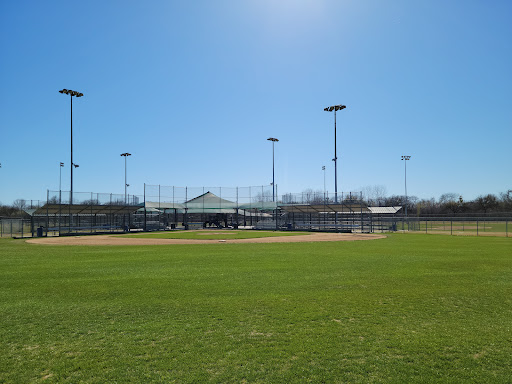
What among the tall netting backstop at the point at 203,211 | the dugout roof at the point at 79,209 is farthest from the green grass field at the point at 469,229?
the dugout roof at the point at 79,209

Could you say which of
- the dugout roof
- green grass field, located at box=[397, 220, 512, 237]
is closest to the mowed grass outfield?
green grass field, located at box=[397, 220, 512, 237]

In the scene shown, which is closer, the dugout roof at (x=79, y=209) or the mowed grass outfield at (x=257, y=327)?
the mowed grass outfield at (x=257, y=327)

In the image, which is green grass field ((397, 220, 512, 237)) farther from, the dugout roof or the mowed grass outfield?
the dugout roof

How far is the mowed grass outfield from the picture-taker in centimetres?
459

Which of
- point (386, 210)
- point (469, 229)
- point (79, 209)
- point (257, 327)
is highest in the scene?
point (79, 209)

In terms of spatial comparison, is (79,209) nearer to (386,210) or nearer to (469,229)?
(469,229)

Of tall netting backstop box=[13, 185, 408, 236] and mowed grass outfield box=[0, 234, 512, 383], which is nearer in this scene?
mowed grass outfield box=[0, 234, 512, 383]

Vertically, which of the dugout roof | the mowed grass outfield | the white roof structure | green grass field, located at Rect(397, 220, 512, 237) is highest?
the dugout roof

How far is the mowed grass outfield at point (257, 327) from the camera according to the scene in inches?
181

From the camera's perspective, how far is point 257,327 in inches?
244

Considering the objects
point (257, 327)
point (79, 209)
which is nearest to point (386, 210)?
point (79, 209)

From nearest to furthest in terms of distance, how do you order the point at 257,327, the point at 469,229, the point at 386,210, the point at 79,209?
the point at 257,327 < the point at 79,209 < the point at 469,229 < the point at 386,210

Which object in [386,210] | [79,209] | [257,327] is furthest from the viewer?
[386,210]

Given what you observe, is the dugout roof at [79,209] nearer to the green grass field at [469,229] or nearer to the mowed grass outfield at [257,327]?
the mowed grass outfield at [257,327]
